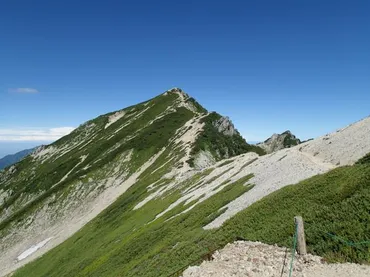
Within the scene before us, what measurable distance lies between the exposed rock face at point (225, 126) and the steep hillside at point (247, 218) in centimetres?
7780

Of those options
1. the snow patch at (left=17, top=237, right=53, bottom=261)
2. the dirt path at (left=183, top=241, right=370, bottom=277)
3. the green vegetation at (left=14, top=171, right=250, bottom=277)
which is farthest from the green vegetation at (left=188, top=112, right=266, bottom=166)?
the dirt path at (left=183, top=241, right=370, bottom=277)

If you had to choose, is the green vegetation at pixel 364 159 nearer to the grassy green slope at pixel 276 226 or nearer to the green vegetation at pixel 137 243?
the grassy green slope at pixel 276 226

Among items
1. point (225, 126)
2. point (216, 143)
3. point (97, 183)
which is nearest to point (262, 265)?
point (216, 143)

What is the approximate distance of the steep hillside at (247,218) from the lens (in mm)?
21516

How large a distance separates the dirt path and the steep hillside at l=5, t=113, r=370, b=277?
0.90m

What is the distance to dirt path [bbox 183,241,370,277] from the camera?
1698 cm

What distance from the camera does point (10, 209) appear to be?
153125mm

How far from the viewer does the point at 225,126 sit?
16012 centimetres

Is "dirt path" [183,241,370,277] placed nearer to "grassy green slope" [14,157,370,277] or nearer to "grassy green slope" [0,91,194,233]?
"grassy green slope" [14,157,370,277]

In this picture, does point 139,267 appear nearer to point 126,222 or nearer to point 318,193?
point 318,193

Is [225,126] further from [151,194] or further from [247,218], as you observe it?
[247,218]

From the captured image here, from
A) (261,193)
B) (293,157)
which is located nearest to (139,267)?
(261,193)

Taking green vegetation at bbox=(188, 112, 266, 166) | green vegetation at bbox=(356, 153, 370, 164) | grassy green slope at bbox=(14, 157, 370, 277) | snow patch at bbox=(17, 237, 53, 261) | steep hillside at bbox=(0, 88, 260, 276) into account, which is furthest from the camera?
green vegetation at bbox=(188, 112, 266, 166)

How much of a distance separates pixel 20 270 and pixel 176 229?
5985 centimetres
